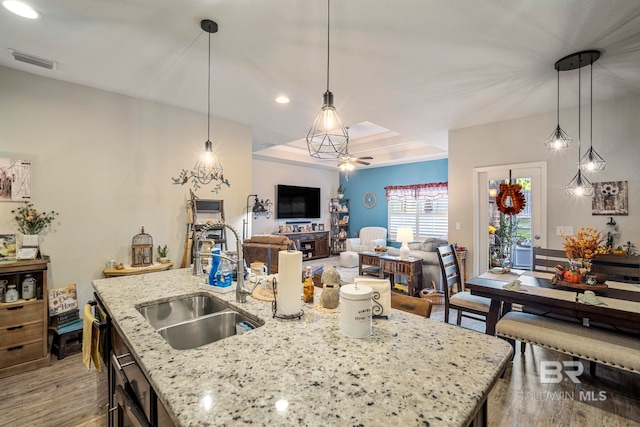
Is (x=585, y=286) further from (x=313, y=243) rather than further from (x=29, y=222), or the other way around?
(x=313, y=243)

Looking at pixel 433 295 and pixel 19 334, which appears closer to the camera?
pixel 19 334

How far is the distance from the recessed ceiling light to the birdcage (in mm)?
2123

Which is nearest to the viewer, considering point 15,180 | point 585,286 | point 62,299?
point 585,286

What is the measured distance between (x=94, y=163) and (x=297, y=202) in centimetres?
524

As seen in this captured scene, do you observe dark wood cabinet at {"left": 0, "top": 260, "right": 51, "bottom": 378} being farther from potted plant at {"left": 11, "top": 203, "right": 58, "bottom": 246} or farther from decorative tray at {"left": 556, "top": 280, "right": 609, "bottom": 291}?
decorative tray at {"left": 556, "top": 280, "right": 609, "bottom": 291}

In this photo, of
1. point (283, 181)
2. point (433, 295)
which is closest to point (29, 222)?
point (433, 295)

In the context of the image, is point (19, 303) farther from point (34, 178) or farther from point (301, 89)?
point (301, 89)

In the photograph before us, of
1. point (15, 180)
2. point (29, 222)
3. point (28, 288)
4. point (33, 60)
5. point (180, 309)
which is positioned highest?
point (33, 60)

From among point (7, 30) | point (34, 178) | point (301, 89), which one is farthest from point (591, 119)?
point (34, 178)

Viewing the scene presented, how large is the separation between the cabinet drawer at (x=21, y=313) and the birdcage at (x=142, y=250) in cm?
85

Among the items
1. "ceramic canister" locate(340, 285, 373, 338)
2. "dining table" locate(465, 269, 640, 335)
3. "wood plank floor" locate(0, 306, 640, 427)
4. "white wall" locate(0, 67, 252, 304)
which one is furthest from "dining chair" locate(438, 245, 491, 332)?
"white wall" locate(0, 67, 252, 304)

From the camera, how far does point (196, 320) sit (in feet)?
4.74

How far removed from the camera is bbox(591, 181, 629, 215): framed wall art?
3327 mm

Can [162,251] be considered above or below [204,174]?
below
